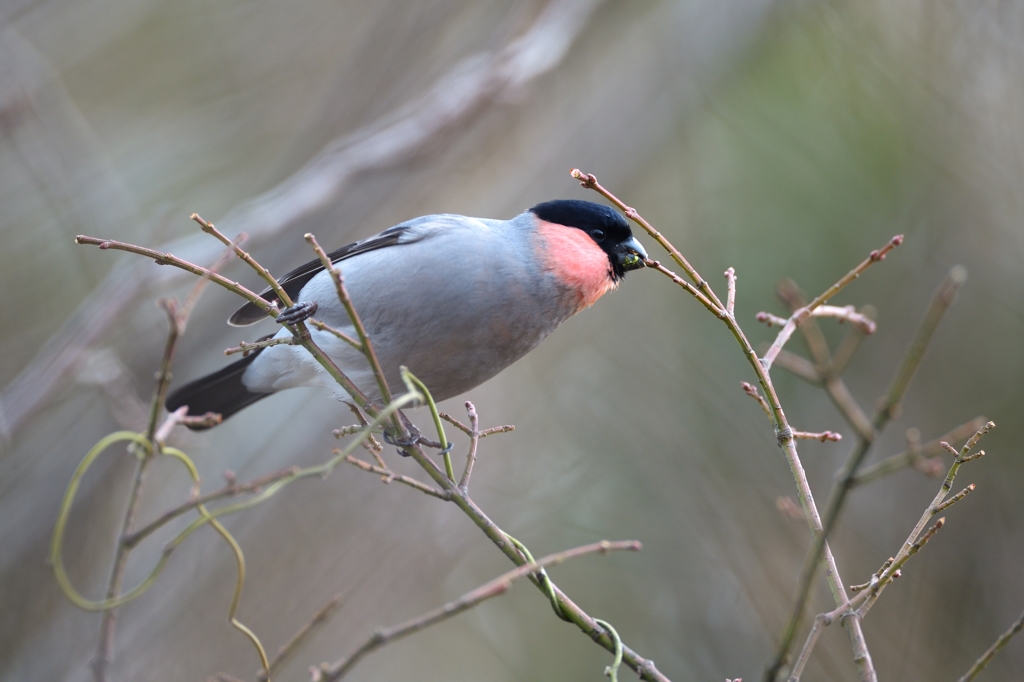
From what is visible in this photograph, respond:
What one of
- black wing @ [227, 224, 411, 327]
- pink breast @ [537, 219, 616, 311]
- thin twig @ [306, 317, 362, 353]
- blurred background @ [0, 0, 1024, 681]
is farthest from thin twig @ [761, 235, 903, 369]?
blurred background @ [0, 0, 1024, 681]

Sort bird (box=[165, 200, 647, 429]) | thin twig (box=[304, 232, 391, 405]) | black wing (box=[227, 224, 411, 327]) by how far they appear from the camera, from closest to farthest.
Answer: thin twig (box=[304, 232, 391, 405])
bird (box=[165, 200, 647, 429])
black wing (box=[227, 224, 411, 327])

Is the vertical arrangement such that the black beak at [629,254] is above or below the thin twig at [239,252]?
below

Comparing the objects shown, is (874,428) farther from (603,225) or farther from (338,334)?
(603,225)

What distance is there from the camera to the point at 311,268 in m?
2.77

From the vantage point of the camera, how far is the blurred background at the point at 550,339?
3693 millimetres

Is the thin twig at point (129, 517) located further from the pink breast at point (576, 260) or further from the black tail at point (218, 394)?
the black tail at point (218, 394)

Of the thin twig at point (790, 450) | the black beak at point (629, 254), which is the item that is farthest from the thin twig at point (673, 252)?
the black beak at point (629, 254)

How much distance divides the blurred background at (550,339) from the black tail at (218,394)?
0.35 m

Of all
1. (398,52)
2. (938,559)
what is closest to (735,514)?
(938,559)

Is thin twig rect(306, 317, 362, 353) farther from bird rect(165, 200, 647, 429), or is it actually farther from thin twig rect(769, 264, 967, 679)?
thin twig rect(769, 264, 967, 679)

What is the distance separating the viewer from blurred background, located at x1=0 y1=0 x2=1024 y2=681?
12.1 feet

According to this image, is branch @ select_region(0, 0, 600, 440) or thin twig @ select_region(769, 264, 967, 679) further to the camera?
branch @ select_region(0, 0, 600, 440)

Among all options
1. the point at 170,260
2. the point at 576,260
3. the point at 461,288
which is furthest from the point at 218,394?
the point at 170,260

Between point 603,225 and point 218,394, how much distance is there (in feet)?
5.30
